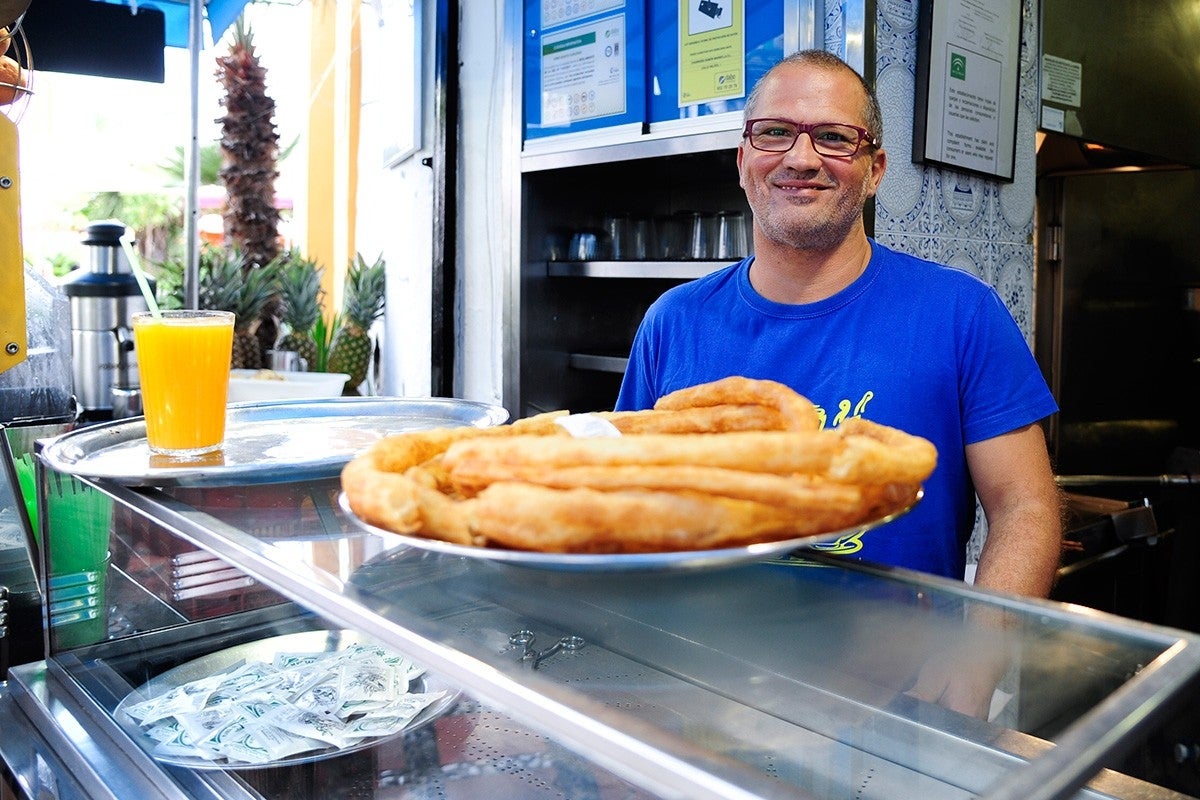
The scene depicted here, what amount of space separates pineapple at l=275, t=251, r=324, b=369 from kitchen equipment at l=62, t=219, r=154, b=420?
1.44m

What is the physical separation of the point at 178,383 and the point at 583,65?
2.49 meters

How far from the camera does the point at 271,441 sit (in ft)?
4.27

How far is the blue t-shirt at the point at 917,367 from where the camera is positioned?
1812 millimetres

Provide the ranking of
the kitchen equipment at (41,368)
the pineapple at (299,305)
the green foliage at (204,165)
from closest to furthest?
the kitchen equipment at (41,368) → the pineapple at (299,305) → the green foliage at (204,165)

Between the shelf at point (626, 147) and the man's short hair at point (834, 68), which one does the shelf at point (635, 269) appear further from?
the man's short hair at point (834, 68)

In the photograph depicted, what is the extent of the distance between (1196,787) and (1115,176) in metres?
3.57

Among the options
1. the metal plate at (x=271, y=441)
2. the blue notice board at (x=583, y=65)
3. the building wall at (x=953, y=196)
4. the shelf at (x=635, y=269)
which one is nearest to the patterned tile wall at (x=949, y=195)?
the building wall at (x=953, y=196)

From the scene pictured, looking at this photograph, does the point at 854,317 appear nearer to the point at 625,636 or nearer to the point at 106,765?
the point at 625,636

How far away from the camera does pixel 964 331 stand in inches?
72.9

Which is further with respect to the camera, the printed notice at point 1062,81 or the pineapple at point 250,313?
the pineapple at point 250,313

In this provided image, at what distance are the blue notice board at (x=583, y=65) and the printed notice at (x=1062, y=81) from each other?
125 cm

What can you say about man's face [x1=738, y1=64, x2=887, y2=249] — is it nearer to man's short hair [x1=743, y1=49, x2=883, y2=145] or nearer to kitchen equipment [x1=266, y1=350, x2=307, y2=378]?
man's short hair [x1=743, y1=49, x2=883, y2=145]

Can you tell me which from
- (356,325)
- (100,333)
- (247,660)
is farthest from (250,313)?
(247,660)

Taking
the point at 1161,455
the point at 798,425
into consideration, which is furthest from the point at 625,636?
the point at 1161,455
